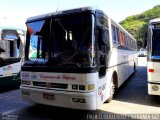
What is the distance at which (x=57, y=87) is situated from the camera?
5.62m

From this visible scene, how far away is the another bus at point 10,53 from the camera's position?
945cm

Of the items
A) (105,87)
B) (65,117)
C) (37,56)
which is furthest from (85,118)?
(37,56)

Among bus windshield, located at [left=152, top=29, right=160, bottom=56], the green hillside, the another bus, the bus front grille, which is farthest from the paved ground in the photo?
the green hillside

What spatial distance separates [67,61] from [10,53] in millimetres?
5188

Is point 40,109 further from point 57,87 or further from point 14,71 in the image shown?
point 14,71

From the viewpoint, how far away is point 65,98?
18.0 feet

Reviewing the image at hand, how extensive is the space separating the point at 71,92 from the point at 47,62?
979 mm

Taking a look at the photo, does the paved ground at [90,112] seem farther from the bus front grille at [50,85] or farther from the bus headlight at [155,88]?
the bus front grille at [50,85]

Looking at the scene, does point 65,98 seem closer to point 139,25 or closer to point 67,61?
point 67,61

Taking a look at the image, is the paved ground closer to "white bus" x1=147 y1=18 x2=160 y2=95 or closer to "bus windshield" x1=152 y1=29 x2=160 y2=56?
"white bus" x1=147 y1=18 x2=160 y2=95

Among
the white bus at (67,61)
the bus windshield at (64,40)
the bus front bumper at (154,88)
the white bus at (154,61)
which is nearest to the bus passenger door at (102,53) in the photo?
the white bus at (67,61)

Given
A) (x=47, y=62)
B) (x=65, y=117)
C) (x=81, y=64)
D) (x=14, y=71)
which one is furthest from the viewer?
(x=14, y=71)

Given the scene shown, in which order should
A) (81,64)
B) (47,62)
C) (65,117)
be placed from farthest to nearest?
(65,117) < (47,62) < (81,64)

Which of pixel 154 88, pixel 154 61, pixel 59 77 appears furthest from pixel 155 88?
pixel 59 77
